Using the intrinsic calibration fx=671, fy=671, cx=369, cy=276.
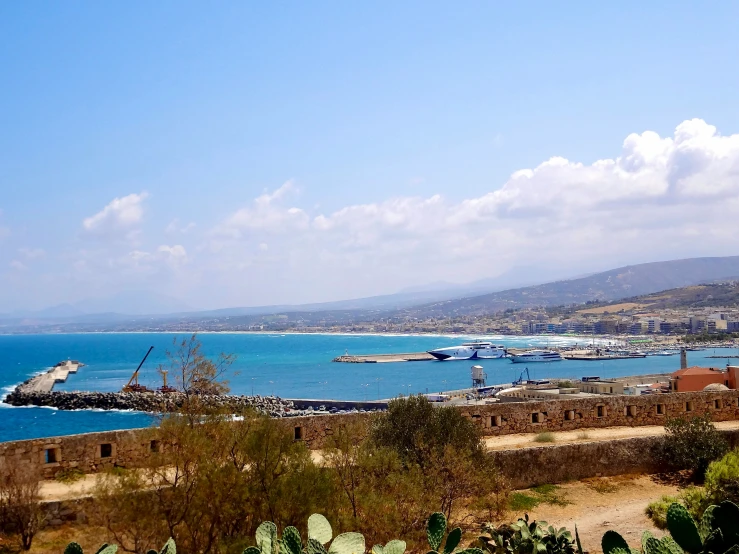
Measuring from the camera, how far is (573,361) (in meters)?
112

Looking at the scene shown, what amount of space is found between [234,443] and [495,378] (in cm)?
8264

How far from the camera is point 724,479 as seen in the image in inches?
430

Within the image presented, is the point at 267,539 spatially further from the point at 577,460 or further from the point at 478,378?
the point at 478,378

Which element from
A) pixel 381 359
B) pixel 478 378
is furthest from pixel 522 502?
pixel 381 359

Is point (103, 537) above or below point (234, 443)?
below

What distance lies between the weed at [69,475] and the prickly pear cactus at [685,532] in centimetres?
928

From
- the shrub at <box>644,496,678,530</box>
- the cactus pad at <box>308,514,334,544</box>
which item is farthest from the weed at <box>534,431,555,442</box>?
the cactus pad at <box>308,514,334,544</box>

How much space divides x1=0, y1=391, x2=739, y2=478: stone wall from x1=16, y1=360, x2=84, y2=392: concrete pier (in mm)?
63428

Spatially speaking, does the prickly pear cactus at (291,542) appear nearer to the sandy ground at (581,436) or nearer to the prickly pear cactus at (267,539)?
the prickly pear cactus at (267,539)

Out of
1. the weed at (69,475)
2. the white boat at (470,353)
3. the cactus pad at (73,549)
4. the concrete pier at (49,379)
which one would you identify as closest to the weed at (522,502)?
the weed at (69,475)

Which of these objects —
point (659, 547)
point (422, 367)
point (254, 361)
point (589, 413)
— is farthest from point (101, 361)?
point (659, 547)

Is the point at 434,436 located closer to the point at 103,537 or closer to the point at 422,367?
the point at 103,537

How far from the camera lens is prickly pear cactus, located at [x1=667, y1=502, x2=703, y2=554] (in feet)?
15.7

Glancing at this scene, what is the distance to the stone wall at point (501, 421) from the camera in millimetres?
10961
